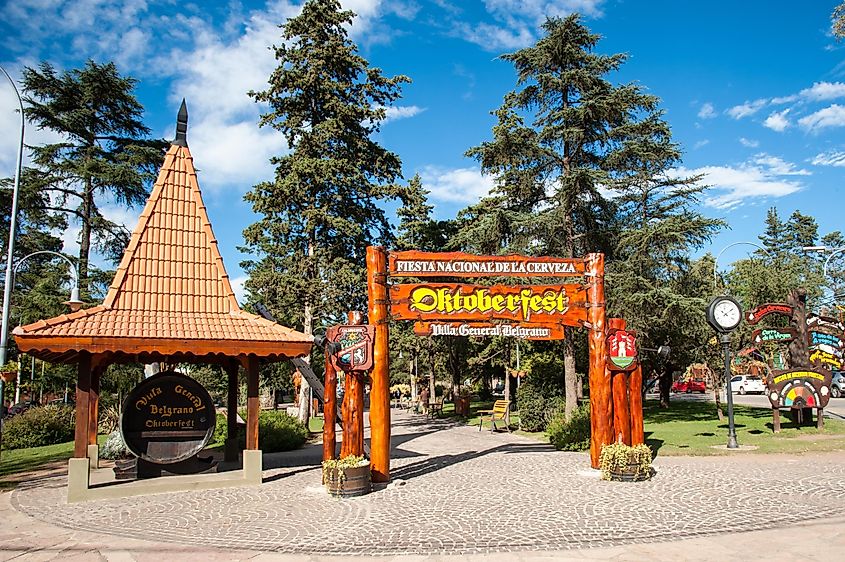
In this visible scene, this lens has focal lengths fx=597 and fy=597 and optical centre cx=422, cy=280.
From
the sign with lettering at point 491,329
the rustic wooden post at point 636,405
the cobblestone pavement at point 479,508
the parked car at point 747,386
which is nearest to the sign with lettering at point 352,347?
the sign with lettering at point 491,329

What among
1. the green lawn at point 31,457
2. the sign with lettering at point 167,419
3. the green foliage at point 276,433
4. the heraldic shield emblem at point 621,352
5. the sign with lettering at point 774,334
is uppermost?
the sign with lettering at point 774,334

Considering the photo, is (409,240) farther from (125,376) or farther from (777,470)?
(777,470)

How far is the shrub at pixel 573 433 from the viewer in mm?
16875

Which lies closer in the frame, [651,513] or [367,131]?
[651,513]

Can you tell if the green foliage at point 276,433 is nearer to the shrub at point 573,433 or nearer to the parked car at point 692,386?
the shrub at point 573,433

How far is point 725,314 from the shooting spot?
1711 cm

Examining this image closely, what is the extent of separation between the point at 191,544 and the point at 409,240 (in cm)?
2713

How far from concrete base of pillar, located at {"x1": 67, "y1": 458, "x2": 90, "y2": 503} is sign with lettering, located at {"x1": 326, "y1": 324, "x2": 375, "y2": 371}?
16.3 feet

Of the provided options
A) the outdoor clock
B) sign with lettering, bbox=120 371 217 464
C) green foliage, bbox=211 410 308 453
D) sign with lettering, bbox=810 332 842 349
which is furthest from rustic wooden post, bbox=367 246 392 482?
sign with lettering, bbox=810 332 842 349

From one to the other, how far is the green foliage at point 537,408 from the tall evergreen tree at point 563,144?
2802 millimetres

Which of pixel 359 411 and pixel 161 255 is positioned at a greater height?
pixel 161 255

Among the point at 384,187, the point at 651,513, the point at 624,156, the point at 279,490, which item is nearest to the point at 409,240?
the point at 384,187

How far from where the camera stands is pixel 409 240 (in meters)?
34.4

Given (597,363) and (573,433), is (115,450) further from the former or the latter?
(597,363)
